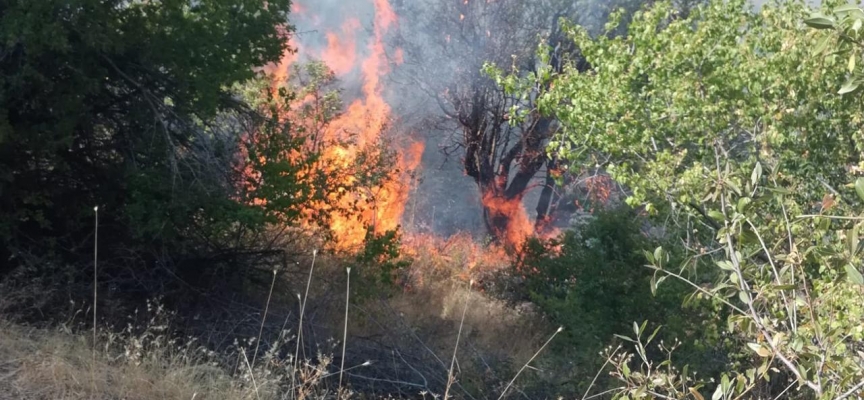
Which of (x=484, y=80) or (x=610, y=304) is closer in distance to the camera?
(x=610, y=304)

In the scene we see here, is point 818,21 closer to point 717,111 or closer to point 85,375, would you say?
point 717,111

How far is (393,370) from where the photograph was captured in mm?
9195

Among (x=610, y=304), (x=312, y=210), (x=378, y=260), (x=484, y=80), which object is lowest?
(x=610, y=304)

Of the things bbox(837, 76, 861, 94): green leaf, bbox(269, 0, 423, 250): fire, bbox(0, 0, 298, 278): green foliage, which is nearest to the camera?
bbox(837, 76, 861, 94): green leaf

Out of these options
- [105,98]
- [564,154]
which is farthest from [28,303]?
[564,154]

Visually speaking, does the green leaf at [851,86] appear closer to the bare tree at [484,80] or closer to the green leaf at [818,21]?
the green leaf at [818,21]

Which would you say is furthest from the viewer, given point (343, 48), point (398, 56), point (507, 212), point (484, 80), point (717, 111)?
point (343, 48)

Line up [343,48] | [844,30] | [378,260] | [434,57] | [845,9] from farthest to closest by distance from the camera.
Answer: [343,48] < [434,57] < [378,260] < [844,30] < [845,9]

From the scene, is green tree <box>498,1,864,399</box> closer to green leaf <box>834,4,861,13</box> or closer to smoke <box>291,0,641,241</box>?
green leaf <box>834,4,861,13</box>

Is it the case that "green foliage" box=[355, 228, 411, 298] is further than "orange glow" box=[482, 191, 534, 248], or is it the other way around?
"orange glow" box=[482, 191, 534, 248]

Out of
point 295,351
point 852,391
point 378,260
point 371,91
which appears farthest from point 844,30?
point 371,91

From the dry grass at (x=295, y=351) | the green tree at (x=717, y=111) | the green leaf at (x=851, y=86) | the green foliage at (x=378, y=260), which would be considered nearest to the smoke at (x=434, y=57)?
the dry grass at (x=295, y=351)

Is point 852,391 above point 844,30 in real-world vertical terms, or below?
below

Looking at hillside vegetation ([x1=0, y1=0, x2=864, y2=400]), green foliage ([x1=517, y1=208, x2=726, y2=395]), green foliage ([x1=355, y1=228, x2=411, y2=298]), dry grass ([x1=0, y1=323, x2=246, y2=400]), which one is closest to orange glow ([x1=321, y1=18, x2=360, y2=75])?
hillside vegetation ([x1=0, y1=0, x2=864, y2=400])
